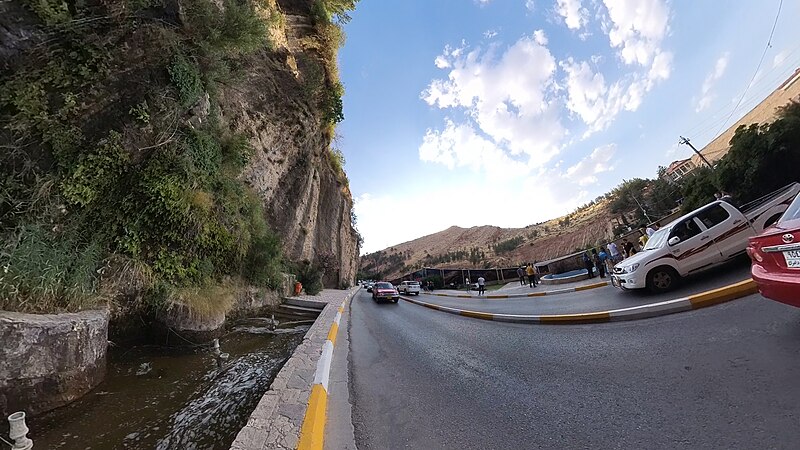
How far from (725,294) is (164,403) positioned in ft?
30.7

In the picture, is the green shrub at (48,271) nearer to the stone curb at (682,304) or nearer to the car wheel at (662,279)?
the stone curb at (682,304)

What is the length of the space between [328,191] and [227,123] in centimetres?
1693

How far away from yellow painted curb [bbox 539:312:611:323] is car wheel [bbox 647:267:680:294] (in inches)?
97.5

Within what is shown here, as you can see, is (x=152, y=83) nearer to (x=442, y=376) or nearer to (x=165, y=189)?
(x=165, y=189)

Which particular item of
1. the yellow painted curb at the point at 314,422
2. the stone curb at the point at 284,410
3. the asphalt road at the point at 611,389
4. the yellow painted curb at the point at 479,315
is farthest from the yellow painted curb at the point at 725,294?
the stone curb at the point at 284,410

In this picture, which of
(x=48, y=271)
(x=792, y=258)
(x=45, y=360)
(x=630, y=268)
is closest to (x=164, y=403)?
(x=45, y=360)

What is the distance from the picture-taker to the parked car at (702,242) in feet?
23.8

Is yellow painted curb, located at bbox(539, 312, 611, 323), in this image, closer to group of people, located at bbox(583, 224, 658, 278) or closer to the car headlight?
the car headlight

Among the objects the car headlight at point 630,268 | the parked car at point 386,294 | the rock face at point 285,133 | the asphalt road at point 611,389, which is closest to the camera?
the asphalt road at point 611,389

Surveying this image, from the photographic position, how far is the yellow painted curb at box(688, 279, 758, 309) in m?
5.36

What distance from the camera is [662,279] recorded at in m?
7.61

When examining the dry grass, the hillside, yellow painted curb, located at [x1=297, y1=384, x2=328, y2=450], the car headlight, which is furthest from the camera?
the hillside

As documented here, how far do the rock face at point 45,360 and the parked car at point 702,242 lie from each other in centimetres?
1116

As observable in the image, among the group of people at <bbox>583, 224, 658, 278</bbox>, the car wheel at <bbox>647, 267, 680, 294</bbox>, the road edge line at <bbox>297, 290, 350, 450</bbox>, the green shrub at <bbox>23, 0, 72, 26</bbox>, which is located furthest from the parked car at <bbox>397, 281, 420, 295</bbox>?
the green shrub at <bbox>23, 0, 72, 26</bbox>
